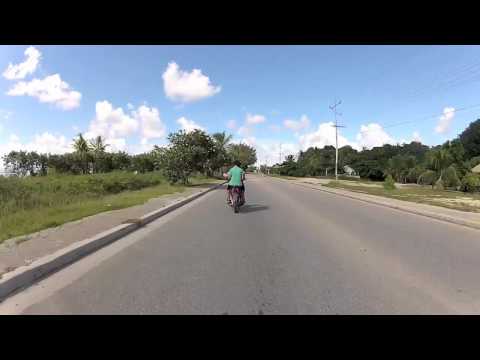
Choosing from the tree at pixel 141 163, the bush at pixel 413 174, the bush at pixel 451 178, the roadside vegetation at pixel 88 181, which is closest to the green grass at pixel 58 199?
the roadside vegetation at pixel 88 181

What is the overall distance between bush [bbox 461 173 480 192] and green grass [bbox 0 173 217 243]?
1220 inches

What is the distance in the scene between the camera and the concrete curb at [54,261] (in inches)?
147

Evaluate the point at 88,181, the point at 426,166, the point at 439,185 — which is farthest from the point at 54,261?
the point at 426,166

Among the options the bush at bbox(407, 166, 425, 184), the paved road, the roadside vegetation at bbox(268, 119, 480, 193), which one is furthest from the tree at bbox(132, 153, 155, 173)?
the paved road

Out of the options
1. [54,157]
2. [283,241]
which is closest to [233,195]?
[283,241]

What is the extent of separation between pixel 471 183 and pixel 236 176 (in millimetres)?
30753

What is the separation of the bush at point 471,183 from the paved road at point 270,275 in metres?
28.3

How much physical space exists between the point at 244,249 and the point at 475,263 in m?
4.23

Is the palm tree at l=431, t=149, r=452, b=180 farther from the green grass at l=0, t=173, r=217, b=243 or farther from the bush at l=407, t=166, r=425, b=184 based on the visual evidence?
the green grass at l=0, t=173, r=217, b=243

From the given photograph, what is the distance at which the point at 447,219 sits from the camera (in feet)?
31.6

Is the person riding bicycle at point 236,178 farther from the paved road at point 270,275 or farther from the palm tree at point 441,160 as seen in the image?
the palm tree at point 441,160

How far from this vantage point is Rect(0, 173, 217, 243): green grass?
24.8 feet
